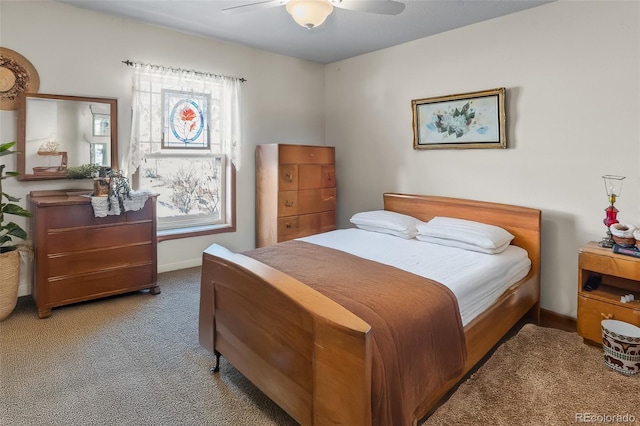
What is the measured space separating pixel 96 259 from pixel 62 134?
3.63 feet

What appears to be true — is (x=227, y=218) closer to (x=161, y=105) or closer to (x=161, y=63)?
(x=161, y=105)

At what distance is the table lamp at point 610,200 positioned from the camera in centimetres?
260

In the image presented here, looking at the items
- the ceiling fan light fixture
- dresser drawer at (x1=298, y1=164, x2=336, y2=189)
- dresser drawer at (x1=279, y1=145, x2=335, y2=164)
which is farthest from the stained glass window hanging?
the ceiling fan light fixture

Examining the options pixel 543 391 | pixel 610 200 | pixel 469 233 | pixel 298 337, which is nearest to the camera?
pixel 298 337

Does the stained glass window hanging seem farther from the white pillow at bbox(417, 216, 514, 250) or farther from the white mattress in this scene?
the white pillow at bbox(417, 216, 514, 250)

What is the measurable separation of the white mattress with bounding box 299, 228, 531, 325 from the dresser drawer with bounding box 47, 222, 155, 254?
1468mm

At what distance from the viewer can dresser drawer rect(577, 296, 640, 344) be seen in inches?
94.7

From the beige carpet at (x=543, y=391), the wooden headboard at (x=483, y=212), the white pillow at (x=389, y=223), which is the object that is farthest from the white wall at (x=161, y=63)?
the beige carpet at (x=543, y=391)

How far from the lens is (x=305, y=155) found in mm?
4219

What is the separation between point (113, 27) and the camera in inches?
135

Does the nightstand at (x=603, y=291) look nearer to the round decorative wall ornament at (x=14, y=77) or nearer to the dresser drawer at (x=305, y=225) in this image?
the dresser drawer at (x=305, y=225)

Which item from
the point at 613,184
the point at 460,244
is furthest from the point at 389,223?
the point at 613,184

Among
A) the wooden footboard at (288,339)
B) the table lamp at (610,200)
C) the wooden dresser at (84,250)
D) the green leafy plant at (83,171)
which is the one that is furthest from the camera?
the green leafy plant at (83,171)

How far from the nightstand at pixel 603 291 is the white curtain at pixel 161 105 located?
11.0ft
